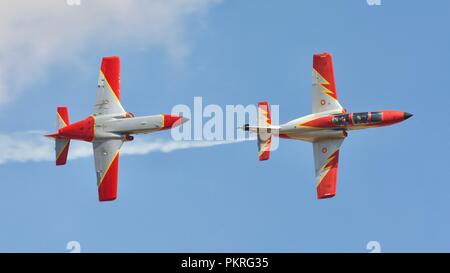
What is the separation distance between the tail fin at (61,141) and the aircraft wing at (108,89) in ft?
5.59

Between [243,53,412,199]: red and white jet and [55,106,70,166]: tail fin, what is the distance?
31.7ft

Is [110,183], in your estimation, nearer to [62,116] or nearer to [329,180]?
[62,116]

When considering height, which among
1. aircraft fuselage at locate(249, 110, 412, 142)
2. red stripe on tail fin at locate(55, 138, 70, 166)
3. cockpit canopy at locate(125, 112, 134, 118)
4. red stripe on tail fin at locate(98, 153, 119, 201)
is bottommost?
red stripe on tail fin at locate(98, 153, 119, 201)

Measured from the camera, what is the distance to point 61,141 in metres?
49.6

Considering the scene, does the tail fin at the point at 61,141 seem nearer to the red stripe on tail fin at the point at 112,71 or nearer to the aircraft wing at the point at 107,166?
the aircraft wing at the point at 107,166

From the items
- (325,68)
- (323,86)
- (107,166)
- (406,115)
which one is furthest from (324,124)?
(107,166)

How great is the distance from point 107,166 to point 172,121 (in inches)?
166

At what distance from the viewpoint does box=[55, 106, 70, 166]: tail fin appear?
49.4 meters

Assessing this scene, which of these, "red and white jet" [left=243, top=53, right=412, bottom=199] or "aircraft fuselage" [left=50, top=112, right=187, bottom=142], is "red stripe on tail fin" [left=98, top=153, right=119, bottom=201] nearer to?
"aircraft fuselage" [left=50, top=112, right=187, bottom=142]

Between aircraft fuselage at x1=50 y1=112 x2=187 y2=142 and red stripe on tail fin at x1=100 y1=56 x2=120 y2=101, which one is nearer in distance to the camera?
aircraft fuselage at x1=50 y1=112 x2=187 y2=142

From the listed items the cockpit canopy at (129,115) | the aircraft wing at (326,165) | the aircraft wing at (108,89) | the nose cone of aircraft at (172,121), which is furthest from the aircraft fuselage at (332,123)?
the aircraft wing at (108,89)

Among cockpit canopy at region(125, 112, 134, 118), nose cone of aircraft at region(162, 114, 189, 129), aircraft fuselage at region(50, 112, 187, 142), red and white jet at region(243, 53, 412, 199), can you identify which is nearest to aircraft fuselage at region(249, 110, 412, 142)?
red and white jet at region(243, 53, 412, 199)

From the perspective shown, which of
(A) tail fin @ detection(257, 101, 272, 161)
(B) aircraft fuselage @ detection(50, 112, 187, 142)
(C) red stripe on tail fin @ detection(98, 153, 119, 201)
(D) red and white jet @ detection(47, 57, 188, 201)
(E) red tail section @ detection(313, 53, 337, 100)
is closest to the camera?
(C) red stripe on tail fin @ detection(98, 153, 119, 201)

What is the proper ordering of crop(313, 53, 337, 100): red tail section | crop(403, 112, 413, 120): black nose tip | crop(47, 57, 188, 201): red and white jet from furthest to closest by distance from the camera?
crop(313, 53, 337, 100): red tail section → crop(403, 112, 413, 120): black nose tip → crop(47, 57, 188, 201): red and white jet
